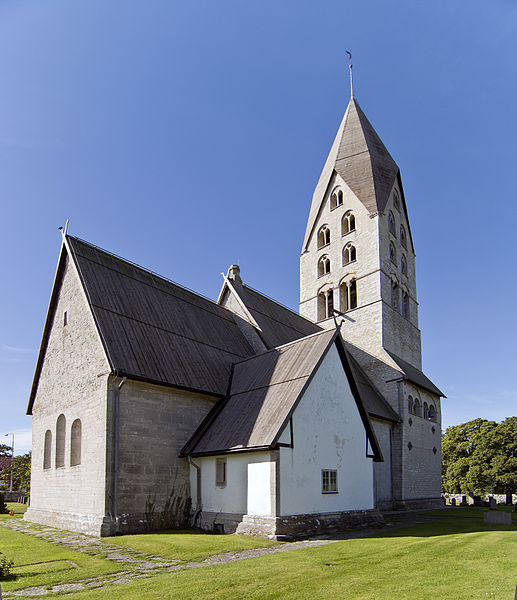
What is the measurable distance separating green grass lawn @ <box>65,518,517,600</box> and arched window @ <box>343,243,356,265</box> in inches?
1013

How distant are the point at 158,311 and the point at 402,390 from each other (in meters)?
16.7

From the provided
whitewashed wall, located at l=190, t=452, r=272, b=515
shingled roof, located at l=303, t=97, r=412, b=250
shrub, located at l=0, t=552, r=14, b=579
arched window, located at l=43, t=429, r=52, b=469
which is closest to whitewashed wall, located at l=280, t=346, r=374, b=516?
whitewashed wall, located at l=190, t=452, r=272, b=515

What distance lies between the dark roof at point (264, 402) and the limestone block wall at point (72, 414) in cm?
360

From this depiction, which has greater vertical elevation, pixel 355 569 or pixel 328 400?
pixel 328 400

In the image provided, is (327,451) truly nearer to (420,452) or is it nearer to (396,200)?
(420,452)

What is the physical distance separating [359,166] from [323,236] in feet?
20.1

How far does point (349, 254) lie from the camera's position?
3797 centimetres

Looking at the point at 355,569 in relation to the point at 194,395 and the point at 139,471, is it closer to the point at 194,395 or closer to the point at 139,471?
the point at 139,471

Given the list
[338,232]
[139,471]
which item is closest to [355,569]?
[139,471]

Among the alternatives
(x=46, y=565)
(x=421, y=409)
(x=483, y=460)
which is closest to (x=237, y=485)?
(x=46, y=565)

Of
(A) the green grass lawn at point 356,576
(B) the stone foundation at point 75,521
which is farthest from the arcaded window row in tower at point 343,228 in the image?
(A) the green grass lawn at point 356,576

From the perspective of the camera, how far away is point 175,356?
20953 mm

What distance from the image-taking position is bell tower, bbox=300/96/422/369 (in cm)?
3512

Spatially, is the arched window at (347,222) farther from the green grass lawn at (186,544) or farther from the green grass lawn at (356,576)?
the green grass lawn at (356,576)
